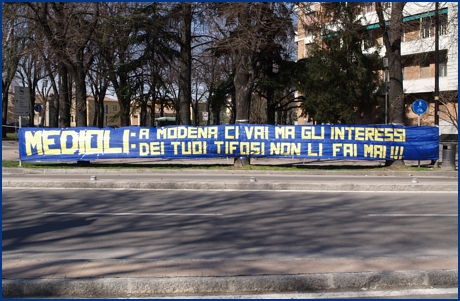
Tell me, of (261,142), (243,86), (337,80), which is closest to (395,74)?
(261,142)

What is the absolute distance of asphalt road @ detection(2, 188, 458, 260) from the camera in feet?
22.7

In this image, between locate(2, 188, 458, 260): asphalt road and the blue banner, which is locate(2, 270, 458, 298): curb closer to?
locate(2, 188, 458, 260): asphalt road

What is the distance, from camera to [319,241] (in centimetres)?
752

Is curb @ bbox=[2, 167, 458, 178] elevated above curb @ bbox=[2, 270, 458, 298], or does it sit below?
above

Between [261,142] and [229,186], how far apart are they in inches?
252

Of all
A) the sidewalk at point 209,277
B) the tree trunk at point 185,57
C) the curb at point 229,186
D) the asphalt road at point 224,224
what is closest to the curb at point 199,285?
the sidewalk at point 209,277

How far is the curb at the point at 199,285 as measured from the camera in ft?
16.9

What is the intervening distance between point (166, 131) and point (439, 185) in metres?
10.9

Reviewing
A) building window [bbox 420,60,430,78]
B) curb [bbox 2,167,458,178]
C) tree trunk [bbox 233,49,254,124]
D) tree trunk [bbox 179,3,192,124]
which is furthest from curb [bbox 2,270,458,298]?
building window [bbox 420,60,430,78]

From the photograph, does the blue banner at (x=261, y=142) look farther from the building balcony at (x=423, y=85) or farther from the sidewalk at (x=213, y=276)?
the building balcony at (x=423, y=85)

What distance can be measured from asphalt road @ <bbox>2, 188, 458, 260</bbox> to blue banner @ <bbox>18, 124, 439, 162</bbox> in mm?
→ 6739

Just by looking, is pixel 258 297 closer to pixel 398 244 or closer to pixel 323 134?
pixel 398 244

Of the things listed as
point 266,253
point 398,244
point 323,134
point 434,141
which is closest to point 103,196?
point 266,253

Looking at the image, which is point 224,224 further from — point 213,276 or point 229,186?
point 229,186
